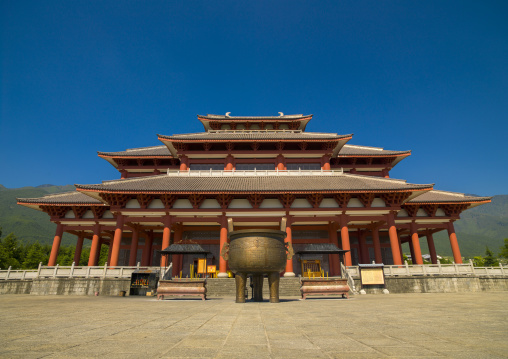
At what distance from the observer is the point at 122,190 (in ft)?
56.6

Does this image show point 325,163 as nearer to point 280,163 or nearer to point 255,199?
point 280,163

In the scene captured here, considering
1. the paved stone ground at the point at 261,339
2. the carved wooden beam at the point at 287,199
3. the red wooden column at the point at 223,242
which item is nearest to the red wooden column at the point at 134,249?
the red wooden column at the point at 223,242

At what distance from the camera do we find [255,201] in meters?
18.3

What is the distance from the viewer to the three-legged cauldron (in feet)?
28.6

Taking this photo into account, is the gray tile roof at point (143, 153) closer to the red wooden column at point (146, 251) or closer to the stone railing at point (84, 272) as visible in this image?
the red wooden column at point (146, 251)

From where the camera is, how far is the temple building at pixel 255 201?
18.2m

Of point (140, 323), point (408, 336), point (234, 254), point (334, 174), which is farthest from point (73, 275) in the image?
point (334, 174)

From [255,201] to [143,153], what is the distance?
48.2ft

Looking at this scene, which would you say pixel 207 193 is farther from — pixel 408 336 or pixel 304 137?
pixel 408 336

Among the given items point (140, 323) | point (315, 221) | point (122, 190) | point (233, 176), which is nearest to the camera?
point (140, 323)

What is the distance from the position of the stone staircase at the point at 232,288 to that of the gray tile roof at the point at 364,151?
15073 millimetres

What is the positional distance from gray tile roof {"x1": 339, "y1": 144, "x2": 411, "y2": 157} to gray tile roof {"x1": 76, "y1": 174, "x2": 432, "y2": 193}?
537 centimetres

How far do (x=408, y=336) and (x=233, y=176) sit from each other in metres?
18.8

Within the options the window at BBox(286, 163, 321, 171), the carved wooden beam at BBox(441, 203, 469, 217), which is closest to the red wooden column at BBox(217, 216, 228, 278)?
the window at BBox(286, 163, 321, 171)
